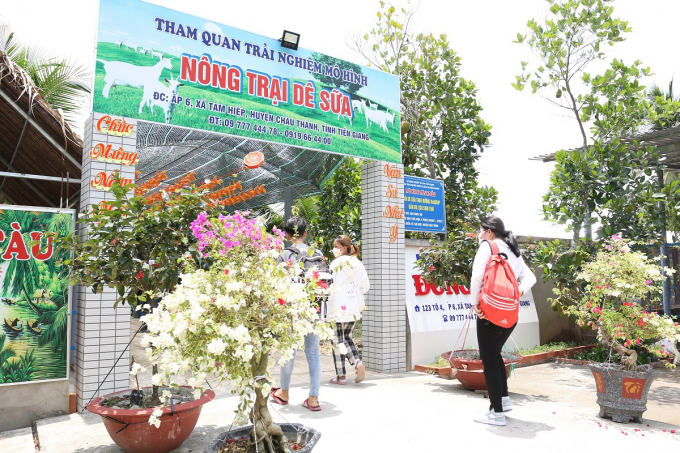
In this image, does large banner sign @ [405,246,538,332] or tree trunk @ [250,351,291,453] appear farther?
large banner sign @ [405,246,538,332]

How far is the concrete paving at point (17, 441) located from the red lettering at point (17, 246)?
1448 millimetres

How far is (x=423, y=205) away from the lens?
7191mm

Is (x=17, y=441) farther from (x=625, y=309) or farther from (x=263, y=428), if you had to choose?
(x=625, y=309)

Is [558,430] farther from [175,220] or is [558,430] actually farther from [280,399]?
[175,220]

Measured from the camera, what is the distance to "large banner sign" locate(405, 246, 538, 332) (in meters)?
6.54

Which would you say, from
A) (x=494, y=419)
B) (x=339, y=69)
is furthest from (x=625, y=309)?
(x=339, y=69)

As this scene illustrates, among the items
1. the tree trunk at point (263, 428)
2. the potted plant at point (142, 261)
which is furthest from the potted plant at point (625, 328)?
the potted plant at point (142, 261)

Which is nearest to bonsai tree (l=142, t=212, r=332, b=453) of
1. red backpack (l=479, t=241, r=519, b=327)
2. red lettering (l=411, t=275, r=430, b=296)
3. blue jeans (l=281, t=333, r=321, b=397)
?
blue jeans (l=281, t=333, r=321, b=397)

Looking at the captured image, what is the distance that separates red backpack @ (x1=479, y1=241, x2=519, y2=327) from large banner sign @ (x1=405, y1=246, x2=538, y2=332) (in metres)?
2.51

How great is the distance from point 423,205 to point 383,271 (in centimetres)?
151

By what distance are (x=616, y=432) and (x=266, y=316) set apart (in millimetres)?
3229

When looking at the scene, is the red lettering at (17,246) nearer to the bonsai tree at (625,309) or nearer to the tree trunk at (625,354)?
the bonsai tree at (625,309)

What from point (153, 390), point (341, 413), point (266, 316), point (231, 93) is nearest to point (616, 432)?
point (341, 413)

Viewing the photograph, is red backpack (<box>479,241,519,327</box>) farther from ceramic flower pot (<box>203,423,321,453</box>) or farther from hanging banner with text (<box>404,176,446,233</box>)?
hanging banner with text (<box>404,176,446,233</box>)
